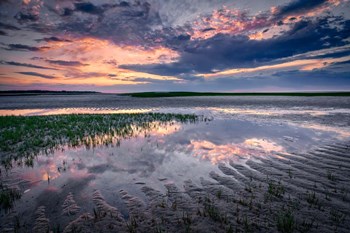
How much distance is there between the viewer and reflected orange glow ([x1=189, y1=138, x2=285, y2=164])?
10385mm

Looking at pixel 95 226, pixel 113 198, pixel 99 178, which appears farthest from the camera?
pixel 99 178

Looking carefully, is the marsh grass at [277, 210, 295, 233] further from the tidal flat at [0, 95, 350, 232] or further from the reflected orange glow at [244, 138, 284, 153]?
the reflected orange glow at [244, 138, 284, 153]

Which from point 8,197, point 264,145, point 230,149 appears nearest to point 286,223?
point 230,149

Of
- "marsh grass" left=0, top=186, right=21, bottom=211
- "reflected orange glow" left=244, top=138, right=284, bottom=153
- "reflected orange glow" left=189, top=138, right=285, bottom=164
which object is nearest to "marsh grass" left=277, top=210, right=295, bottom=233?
"reflected orange glow" left=189, top=138, right=285, bottom=164

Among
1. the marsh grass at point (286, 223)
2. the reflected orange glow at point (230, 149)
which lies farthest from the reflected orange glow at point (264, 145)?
the marsh grass at point (286, 223)

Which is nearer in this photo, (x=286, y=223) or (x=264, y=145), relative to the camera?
(x=286, y=223)

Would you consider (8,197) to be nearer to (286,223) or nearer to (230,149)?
(286,223)

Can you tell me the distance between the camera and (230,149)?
11.7 metres

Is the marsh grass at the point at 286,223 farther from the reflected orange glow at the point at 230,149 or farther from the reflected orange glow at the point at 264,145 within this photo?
the reflected orange glow at the point at 264,145

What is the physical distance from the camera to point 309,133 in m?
15.4

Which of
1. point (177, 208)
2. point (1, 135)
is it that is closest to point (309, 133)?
point (177, 208)

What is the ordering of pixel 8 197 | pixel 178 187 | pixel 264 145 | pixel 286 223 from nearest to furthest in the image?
pixel 286 223 < pixel 8 197 < pixel 178 187 < pixel 264 145

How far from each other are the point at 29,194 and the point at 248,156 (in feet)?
30.3

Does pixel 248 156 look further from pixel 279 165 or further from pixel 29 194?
pixel 29 194
